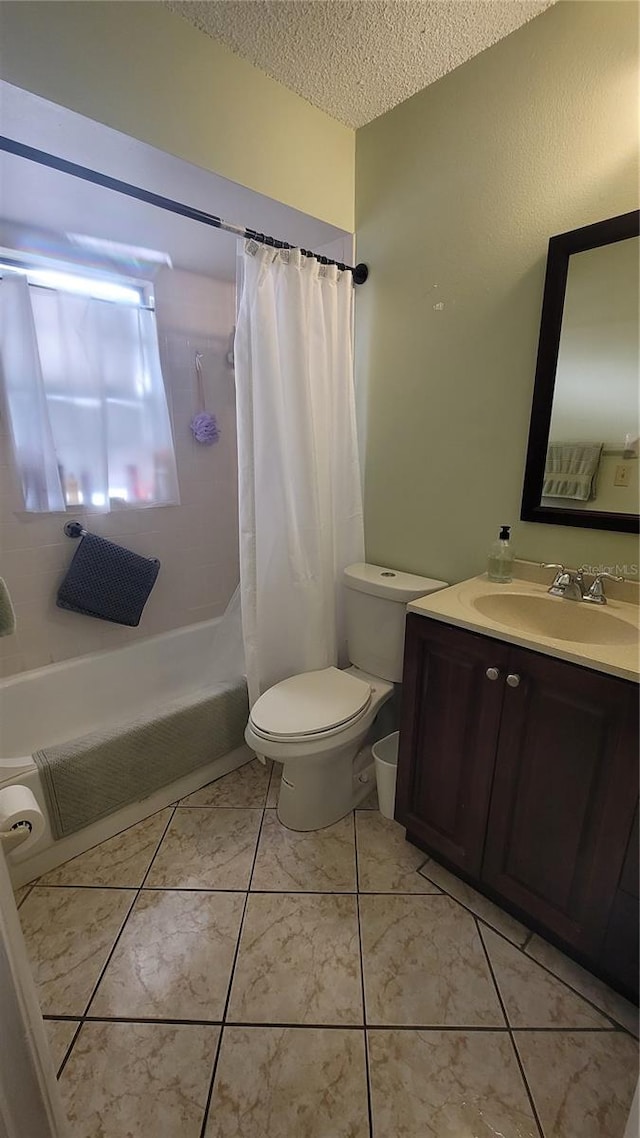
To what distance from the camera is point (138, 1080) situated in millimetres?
1009

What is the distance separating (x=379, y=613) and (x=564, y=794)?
2.63 feet

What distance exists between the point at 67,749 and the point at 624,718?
59.9 inches

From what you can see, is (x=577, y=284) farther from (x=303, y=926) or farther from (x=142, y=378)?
(x=303, y=926)

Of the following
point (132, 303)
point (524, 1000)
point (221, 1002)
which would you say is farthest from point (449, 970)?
point (132, 303)

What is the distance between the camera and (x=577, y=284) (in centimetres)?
129

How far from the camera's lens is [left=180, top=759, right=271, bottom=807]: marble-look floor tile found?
179 centimetres

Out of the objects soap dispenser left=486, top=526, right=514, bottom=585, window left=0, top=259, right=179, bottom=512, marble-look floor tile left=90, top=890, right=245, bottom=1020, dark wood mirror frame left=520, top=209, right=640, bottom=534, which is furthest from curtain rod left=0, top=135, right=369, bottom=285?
marble-look floor tile left=90, top=890, right=245, bottom=1020

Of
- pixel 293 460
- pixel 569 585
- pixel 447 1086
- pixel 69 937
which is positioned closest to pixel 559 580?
pixel 569 585

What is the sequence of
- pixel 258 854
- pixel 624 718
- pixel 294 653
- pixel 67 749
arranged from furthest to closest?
1. pixel 294 653
2. pixel 258 854
3. pixel 67 749
4. pixel 624 718

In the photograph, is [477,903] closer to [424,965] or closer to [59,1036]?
[424,965]

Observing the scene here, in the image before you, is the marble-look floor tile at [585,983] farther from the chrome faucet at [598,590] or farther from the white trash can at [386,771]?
the chrome faucet at [598,590]

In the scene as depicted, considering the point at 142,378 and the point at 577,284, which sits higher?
the point at 577,284

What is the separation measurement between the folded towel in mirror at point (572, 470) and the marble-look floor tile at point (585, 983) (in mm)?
1257

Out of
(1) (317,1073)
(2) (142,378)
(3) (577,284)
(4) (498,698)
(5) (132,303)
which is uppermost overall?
(5) (132,303)
